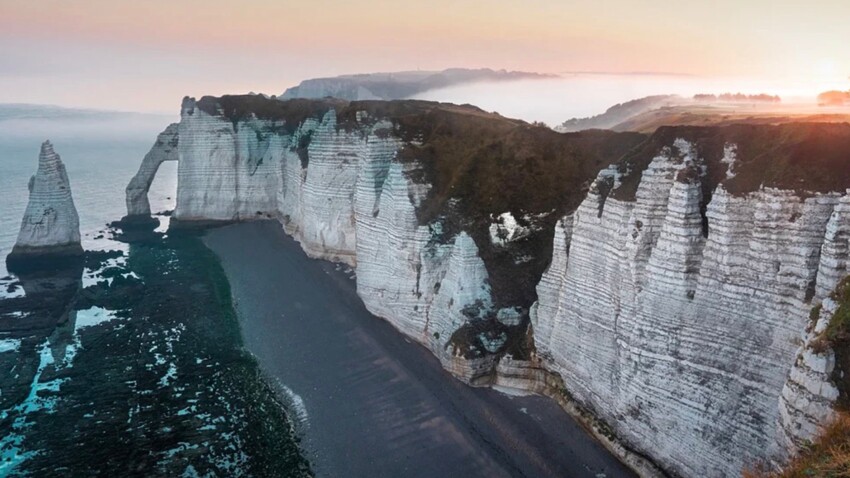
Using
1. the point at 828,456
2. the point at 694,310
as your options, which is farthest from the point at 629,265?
the point at 828,456

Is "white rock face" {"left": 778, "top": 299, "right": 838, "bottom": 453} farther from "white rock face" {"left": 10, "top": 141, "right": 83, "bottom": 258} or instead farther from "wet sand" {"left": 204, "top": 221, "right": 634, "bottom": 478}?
"white rock face" {"left": 10, "top": 141, "right": 83, "bottom": 258}

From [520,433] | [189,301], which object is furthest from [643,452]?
[189,301]

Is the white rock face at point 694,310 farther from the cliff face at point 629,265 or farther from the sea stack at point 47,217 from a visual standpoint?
the sea stack at point 47,217

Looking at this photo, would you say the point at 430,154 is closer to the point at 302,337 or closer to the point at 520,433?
the point at 302,337

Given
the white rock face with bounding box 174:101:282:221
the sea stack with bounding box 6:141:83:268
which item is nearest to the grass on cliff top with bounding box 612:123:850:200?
the white rock face with bounding box 174:101:282:221

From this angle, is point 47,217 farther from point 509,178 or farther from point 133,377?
point 509,178

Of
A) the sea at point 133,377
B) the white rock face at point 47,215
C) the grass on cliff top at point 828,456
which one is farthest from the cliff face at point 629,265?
the white rock face at point 47,215
